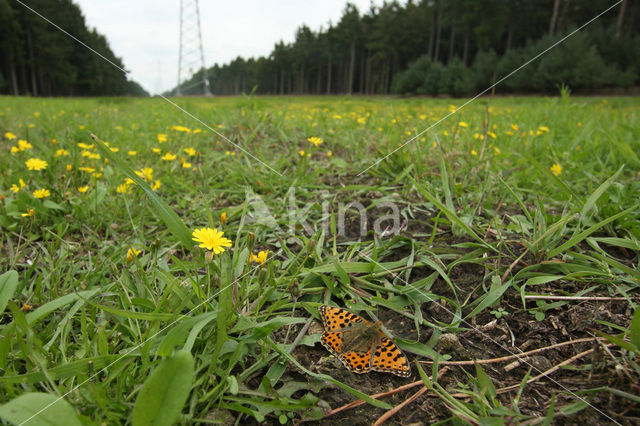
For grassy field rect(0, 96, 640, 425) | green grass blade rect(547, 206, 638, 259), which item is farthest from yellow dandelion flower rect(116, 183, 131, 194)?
green grass blade rect(547, 206, 638, 259)

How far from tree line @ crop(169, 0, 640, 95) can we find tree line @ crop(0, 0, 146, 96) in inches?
224

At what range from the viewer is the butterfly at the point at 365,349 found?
848 millimetres

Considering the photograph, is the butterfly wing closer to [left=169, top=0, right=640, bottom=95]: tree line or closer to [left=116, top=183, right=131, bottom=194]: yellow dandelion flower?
[left=116, top=183, right=131, bottom=194]: yellow dandelion flower

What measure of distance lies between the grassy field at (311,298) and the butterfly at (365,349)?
0.14 ft

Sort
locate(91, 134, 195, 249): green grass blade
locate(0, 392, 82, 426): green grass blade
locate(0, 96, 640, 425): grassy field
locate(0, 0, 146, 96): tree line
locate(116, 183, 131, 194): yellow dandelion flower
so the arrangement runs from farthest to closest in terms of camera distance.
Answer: locate(0, 0, 146, 96): tree line
locate(116, 183, 131, 194): yellow dandelion flower
locate(91, 134, 195, 249): green grass blade
locate(0, 96, 640, 425): grassy field
locate(0, 392, 82, 426): green grass blade

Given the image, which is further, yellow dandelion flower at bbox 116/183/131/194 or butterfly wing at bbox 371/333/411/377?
yellow dandelion flower at bbox 116/183/131/194

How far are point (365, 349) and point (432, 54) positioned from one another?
138 ft

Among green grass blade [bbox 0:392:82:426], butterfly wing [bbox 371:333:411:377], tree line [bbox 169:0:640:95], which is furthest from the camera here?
tree line [bbox 169:0:640:95]

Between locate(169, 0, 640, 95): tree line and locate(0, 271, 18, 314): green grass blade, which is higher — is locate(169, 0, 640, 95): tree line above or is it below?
above

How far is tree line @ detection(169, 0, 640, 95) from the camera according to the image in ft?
38.8

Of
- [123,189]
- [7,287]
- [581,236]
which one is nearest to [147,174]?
[123,189]

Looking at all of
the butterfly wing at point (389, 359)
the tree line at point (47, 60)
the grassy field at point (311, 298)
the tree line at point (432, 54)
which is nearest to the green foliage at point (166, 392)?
the grassy field at point (311, 298)

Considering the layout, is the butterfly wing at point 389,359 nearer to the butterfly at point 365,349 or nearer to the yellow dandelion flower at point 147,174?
the butterfly at point 365,349

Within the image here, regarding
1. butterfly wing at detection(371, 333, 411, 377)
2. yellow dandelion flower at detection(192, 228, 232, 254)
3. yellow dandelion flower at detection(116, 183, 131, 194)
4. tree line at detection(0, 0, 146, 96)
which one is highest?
tree line at detection(0, 0, 146, 96)
